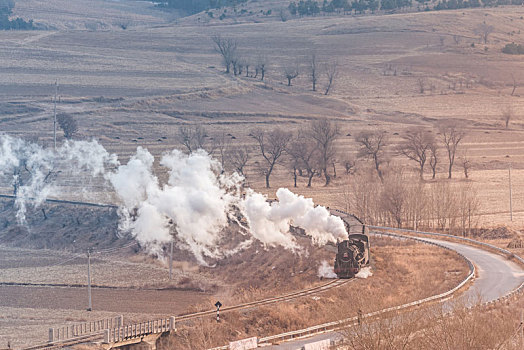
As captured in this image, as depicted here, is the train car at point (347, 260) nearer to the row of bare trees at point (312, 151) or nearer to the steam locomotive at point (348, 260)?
the steam locomotive at point (348, 260)

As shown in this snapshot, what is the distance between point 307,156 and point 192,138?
71.0 ft

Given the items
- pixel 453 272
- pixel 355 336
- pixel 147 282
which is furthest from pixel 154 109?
pixel 355 336

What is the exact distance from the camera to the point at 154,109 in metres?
148

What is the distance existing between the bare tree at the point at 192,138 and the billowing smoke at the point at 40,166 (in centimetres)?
1258

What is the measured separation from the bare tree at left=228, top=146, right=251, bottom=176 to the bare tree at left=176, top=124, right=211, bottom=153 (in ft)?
17.9

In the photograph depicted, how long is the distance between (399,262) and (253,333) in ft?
67.2

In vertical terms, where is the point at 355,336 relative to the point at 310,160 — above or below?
above

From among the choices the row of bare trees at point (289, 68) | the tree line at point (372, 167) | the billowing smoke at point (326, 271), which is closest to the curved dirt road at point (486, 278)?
the billowing smoke at point (326, 271)

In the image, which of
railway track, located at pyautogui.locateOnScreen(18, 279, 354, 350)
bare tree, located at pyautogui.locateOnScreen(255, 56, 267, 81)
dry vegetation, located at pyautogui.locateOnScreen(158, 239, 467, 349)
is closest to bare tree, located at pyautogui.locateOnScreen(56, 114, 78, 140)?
bare tree, located at pyautogui.locateOnScreen(255, 56, 267, 81)

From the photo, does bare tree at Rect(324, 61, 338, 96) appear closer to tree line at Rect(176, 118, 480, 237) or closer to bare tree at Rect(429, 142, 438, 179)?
tree line at Rect(176, 118, 480, 237)

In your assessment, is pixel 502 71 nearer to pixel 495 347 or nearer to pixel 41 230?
pixel 41 230

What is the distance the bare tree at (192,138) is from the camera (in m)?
119

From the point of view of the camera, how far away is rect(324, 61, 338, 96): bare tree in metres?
178

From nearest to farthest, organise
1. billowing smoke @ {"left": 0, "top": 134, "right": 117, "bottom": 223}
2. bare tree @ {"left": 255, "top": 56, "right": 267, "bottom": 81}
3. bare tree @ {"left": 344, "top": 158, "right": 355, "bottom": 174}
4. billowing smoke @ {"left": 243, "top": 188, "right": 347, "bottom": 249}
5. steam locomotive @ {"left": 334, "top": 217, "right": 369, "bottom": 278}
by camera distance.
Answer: steam locomotive @ {"left": 334, "top": 217, "right": 369, "bottom": 278}, billowing smoke @ {"left": 243, "top": 188, "right": 347, "bottom": 249}, billowing smoke @ {"left": 0, "top": 134, "right": 117, "bottom": 223}, bare tree @ {"left": 344, "top": 158, "right": 355, "bottom": 174}, bare tree @ {"left": 255, "top": 56, "right": 267, "bottom": 81}
